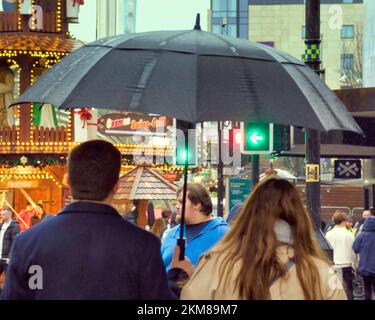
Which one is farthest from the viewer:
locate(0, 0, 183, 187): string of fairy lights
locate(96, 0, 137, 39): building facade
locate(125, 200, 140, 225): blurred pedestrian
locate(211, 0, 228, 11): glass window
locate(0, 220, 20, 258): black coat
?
locate(211, 0, 228, 11): glass window

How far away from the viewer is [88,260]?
5090 millimetres

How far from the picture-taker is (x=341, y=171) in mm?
29547

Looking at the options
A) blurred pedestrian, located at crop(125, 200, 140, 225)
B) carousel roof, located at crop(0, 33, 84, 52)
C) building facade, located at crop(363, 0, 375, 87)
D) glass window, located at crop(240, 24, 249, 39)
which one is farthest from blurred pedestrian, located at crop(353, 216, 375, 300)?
glass window, located at crop(240, 24, 249, 39)

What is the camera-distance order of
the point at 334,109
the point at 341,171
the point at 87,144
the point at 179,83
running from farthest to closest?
1. the point at 341,171
2. the point at 334,109
3. the point at 179,83
4. the point at 87,144

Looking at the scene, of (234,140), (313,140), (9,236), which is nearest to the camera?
(313,140)

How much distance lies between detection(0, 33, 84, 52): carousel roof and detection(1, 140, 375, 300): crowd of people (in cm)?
2683

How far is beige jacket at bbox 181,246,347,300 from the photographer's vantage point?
4.88m

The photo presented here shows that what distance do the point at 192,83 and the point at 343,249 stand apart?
14.2 meters

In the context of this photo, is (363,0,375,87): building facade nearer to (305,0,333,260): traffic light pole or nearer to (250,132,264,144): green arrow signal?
(250,132,264,144): green arrow signal

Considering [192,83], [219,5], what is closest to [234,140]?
[192,83]

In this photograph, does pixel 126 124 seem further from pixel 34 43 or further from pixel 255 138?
pixel 255 138

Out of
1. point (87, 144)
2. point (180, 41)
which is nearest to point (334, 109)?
point (180, 41)

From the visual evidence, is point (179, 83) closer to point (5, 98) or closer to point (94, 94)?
point (94, 94)
